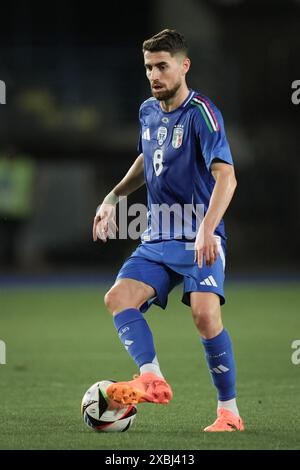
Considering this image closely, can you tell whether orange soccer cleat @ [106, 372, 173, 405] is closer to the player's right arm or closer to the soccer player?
the soccer player

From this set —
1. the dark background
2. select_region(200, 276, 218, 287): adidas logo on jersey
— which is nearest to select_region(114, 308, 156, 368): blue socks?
select_region(200, 276, 218, 287): adidas logo on jersey

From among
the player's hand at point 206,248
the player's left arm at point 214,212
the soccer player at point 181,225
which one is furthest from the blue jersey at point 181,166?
the player's hand at point 206,248

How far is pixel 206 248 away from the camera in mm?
5445

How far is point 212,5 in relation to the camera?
2594 cm

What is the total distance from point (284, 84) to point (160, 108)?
1939 cm

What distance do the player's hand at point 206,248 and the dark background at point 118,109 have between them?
17059mm

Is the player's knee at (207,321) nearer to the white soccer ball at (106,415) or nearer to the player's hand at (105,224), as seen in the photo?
the white soccer ball at (106,415)

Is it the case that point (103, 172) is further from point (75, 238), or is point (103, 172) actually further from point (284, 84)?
point (284, 84)

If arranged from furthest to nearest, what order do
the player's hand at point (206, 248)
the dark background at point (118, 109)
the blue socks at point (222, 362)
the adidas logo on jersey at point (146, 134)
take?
the dark background at point (118, 109), the adidas logo on jersey at point (146, 134), the blue socks at point (222, 362), the player's hand at point (206, 248)

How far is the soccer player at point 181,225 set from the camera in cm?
565

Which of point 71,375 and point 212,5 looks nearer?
point 71,375

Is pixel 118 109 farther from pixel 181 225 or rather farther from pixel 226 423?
pixel 226 423

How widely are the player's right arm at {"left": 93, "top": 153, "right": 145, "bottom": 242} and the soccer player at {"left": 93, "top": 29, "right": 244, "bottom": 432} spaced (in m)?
0.05
